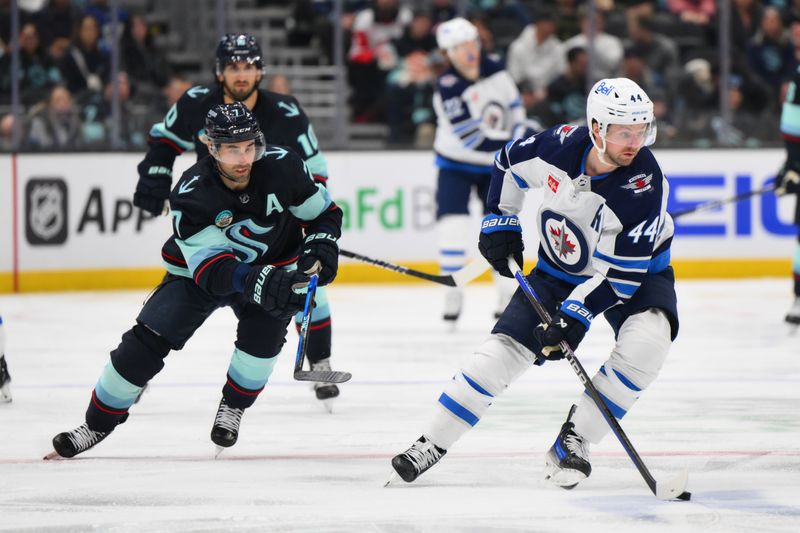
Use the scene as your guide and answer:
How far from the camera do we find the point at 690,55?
855cm

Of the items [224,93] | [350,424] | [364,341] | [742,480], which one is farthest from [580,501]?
[364,341]

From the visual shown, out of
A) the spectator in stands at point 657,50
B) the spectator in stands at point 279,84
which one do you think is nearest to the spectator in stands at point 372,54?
the spectator in stands at point 279,84

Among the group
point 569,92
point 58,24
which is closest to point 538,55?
point 569,92

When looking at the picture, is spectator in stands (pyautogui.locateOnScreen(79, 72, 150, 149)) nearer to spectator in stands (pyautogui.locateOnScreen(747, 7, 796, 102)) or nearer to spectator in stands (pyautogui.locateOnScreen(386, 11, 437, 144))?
spectator in stands (pyautogui.locateOnScreen(386, 11, 437, 144))

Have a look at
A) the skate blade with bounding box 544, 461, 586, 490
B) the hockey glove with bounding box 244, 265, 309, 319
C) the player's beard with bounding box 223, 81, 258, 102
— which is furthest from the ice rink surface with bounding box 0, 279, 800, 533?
the player's beard with bounding box 223, 81, 258, 102

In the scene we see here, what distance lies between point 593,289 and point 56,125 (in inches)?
204

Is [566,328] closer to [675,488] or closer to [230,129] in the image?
[675,488]

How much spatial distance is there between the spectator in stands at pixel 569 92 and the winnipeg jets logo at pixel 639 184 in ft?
16.9

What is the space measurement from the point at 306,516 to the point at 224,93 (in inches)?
69.5

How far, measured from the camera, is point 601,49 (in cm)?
832

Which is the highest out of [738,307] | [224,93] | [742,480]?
[224,93]

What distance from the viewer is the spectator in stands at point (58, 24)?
316 inches

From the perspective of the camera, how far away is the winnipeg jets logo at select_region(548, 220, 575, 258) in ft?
10.7

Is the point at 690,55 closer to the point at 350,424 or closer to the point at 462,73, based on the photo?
→ the point at 462,73
